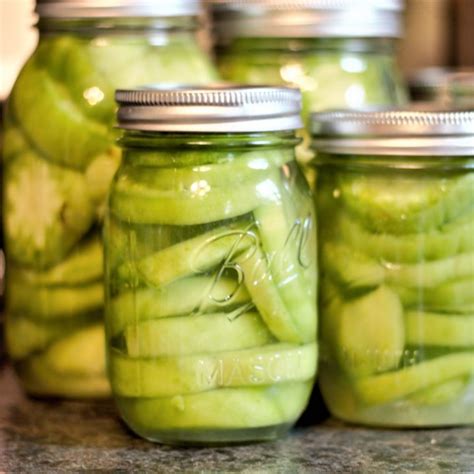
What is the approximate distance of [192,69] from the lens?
90 centimetres

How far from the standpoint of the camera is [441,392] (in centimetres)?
83

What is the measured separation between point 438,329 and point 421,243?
60 mm

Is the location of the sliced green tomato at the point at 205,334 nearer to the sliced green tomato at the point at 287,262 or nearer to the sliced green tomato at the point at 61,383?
the sliced green tomato at the point at 287,262

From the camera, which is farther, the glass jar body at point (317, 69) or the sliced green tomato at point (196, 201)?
the glass jar body at point (317, 69)

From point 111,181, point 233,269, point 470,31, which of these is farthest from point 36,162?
point 470,31

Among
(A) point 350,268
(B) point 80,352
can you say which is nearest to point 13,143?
(B) point 80,352

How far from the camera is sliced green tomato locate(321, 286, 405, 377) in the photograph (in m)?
0.82

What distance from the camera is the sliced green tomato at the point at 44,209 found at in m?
0.87

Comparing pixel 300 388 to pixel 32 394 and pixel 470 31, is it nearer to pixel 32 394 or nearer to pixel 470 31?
pixel 32 394

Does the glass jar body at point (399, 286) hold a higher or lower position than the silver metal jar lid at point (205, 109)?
lower

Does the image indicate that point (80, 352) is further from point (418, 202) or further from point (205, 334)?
point (418, 202)

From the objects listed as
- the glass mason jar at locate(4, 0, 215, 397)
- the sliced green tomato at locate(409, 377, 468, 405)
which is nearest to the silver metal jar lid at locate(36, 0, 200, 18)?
the glass mason jar at locate(4, 0, 215, 397)

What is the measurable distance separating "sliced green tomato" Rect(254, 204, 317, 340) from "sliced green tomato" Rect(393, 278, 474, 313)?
0.21 ft

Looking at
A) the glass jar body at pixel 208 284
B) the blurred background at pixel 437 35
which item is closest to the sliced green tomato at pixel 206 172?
the glass jar body at pixel 208 284
